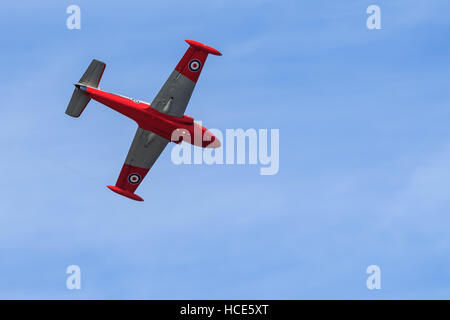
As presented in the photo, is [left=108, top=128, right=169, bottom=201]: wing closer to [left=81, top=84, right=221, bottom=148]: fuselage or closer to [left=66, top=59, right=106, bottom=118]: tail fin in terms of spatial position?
[left=81, top=84, right=221, bottom=148]: fuselage

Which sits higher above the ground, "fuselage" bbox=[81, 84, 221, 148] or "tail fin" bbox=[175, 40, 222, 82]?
"tail fin" bbox=[175, 40, 222, 82]

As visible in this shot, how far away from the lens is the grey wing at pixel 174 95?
209ft

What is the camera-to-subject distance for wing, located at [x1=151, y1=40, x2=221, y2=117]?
6375cm

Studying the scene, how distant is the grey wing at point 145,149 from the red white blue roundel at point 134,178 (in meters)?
0.84

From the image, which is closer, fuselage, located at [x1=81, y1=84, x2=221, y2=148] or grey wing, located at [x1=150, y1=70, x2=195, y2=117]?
grey wing, located at [x1=150, y1=70, x2=195, y2=117]

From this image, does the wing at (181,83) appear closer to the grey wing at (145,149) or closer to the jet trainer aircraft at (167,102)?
the jet trainer aircraft at (167,102)

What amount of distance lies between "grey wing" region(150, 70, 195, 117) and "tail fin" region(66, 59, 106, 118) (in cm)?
474

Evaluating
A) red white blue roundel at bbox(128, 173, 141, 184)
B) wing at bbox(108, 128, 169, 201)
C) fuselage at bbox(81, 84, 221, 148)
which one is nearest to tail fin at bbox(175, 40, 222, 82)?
fuselage at bbox(81, 84, 221, 148)

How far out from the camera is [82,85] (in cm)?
6419

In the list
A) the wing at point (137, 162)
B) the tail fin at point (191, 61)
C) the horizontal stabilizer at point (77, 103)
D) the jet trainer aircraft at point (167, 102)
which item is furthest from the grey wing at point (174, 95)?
the horizontal stabilizer at point (77, 103)
